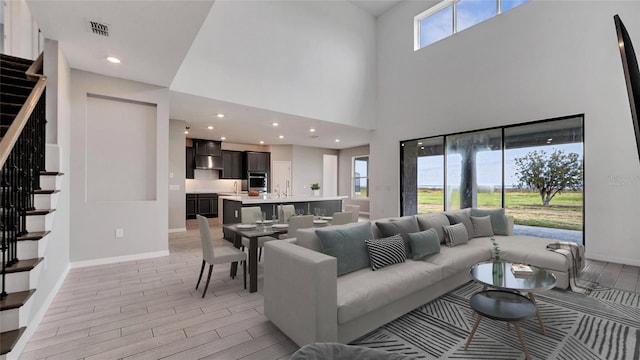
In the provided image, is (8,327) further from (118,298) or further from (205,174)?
(205,174)

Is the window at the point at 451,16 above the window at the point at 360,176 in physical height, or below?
above

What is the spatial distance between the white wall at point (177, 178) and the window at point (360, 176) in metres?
6.34

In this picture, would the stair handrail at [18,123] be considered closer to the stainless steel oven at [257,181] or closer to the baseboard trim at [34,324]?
the baseboard trim at [34,324]

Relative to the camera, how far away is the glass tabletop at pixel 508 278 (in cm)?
234

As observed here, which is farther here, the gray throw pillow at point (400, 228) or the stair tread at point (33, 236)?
the gray throw pillow at point (400, 228)

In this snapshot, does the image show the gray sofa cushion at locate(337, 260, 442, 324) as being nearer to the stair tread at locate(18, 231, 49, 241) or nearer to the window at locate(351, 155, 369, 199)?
the stair tread at locate(18, 231, 49, 241)

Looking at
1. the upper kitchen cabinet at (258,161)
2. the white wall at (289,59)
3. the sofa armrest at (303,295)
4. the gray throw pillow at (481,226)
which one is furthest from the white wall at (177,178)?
the gray throw pillow at (481,226)

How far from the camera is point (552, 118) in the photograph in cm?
505

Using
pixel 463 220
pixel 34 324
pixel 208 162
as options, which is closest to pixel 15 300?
pixel 34 324

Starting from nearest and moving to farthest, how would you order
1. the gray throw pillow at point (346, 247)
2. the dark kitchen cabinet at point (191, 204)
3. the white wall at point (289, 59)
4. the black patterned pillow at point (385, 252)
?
the gray throw pillow at point (346, 247) < the black patterned pillow at point (385, 252) < the white wall at point (289, 59) < the dark kitchen cabinet at point (191, 204)

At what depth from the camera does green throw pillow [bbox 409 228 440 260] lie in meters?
3.16

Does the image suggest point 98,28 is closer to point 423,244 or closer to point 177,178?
point 423,244

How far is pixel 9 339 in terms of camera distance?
198 centimetres

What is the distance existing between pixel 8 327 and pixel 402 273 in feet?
10.2
